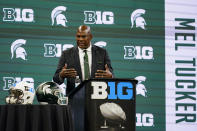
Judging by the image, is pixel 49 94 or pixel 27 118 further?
pixel 49 94

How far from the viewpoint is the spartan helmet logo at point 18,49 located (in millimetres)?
6348

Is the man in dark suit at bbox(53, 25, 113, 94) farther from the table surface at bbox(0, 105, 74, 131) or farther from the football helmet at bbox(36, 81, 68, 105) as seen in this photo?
the table surface at bbox(0, 105, 74, 131)

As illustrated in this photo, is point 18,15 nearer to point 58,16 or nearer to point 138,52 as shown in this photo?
point 58,16

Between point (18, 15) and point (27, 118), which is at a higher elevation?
point (18, 15)

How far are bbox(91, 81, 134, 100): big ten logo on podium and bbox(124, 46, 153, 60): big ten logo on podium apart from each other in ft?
8.75

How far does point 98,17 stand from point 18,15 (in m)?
1.18

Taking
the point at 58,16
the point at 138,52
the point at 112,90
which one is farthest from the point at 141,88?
the point at 112,90

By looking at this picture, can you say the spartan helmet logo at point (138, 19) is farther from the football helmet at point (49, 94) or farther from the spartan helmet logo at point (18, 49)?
the football helmet at point (49, 94)

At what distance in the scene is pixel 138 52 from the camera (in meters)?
6.79

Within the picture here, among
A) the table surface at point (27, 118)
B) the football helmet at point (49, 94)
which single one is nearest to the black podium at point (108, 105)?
the football helmet at point (49, 94)

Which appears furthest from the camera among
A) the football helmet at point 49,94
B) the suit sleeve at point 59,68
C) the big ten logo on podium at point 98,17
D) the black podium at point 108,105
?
the big ten logo on podium at point 98,17

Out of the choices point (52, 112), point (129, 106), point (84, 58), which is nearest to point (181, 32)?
point (84, 58)

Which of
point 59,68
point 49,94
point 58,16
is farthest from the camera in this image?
point 58,16

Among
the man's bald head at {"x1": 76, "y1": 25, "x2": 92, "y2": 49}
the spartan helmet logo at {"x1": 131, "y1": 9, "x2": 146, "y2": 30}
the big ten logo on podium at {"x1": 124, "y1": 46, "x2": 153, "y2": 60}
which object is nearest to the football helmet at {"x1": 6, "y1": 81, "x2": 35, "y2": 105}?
the man's bald head at {"x1": 76, "y1": 25, "x2": 92, "y2": 49}
